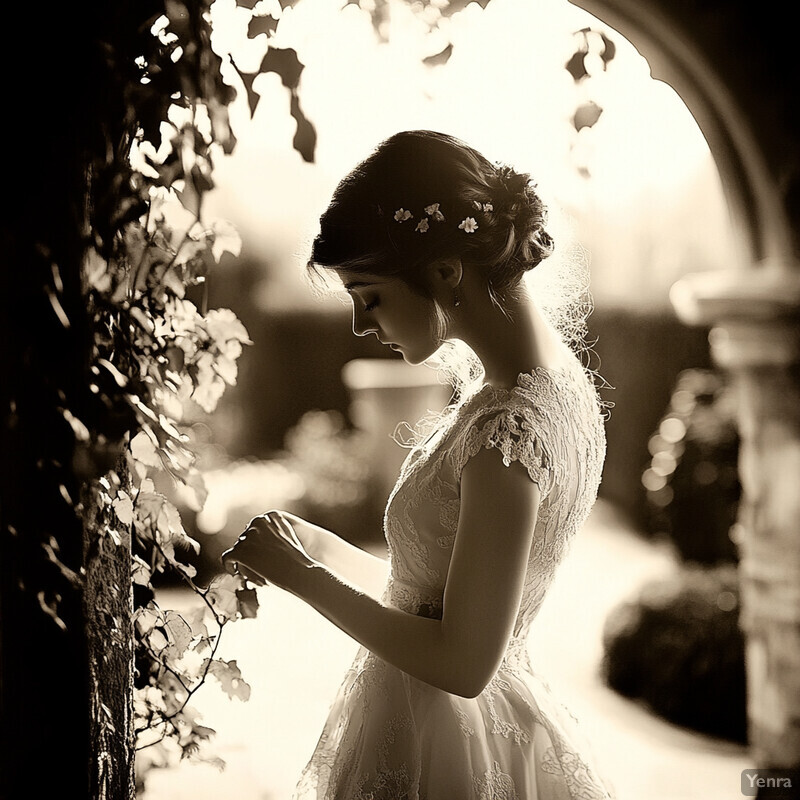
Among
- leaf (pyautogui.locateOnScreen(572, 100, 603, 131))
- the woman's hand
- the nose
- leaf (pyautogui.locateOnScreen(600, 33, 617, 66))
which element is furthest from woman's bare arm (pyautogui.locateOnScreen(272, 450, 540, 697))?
leaf (pyautogui.locateOnScreen(600, 33, 617, 66))

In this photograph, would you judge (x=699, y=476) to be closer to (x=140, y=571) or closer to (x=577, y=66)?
(x=577, y=66)

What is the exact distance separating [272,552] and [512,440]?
1.14ft

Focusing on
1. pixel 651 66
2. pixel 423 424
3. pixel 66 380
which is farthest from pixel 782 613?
pixel 66 380

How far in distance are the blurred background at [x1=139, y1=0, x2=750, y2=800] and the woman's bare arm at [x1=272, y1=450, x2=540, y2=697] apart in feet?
1.54

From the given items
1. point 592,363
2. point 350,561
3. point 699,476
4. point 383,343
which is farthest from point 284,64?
point 592,363

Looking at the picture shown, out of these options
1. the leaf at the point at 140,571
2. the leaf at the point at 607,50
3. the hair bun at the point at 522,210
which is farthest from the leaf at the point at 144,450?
the leaf at the point at 607,50

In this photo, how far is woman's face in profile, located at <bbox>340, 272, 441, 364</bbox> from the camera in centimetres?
115

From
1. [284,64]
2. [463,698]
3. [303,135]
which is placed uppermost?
[284,64]

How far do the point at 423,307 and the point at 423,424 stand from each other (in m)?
0.37

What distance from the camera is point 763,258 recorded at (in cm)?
158

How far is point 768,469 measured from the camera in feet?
5.59

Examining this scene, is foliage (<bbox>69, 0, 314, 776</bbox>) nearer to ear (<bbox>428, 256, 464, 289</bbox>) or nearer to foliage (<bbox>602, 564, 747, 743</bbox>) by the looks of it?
ear (<bbox>428, 256, 464, 289</bbox>)

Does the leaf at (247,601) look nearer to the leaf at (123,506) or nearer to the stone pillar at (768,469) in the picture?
the leaf at (123,506)

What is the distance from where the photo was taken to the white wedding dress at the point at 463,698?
1.11 metres
